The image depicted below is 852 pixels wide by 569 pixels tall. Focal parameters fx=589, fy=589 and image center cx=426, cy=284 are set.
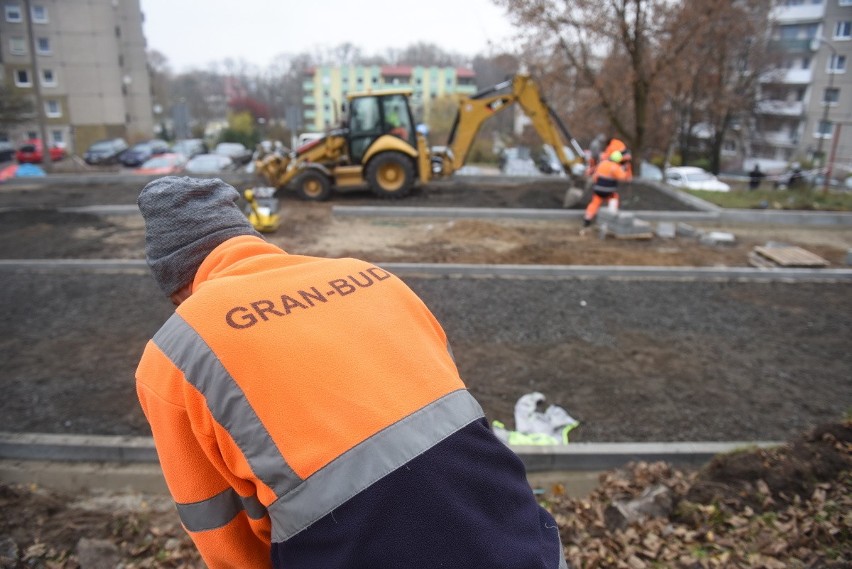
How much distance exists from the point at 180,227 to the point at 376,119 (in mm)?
12449

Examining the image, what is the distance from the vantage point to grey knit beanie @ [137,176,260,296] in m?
1.71

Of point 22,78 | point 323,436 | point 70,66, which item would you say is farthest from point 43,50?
point 323,436

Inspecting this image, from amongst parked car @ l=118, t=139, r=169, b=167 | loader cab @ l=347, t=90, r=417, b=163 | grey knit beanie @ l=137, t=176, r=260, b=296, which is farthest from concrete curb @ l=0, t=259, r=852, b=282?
parked car @ l=118, t=139, r=169, b=167

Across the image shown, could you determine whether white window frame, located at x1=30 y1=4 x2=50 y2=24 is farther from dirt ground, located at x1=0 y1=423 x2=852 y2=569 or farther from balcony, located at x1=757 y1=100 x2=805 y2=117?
balcony, located at x1=757 y1=100 x2=805 y2=117

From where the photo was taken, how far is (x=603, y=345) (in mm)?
6367

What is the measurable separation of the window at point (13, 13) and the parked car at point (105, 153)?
14630 millimetres

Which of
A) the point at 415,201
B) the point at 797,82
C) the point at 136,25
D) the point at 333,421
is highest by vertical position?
the point at 136,25

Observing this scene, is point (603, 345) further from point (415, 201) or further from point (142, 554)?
point (415, 201)

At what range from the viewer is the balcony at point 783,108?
40.3 m

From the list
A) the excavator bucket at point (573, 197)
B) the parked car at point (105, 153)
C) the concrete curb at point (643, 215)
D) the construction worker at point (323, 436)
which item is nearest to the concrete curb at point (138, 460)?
the construction worker at point (323, 436)

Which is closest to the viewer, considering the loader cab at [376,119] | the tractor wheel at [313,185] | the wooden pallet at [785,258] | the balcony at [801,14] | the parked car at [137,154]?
the wooden pallet at [785,258]

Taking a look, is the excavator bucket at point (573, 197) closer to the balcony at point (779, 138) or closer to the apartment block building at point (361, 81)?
the balcony at point (779, 138)

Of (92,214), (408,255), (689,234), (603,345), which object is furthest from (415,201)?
(603,345)

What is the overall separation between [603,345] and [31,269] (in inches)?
328
